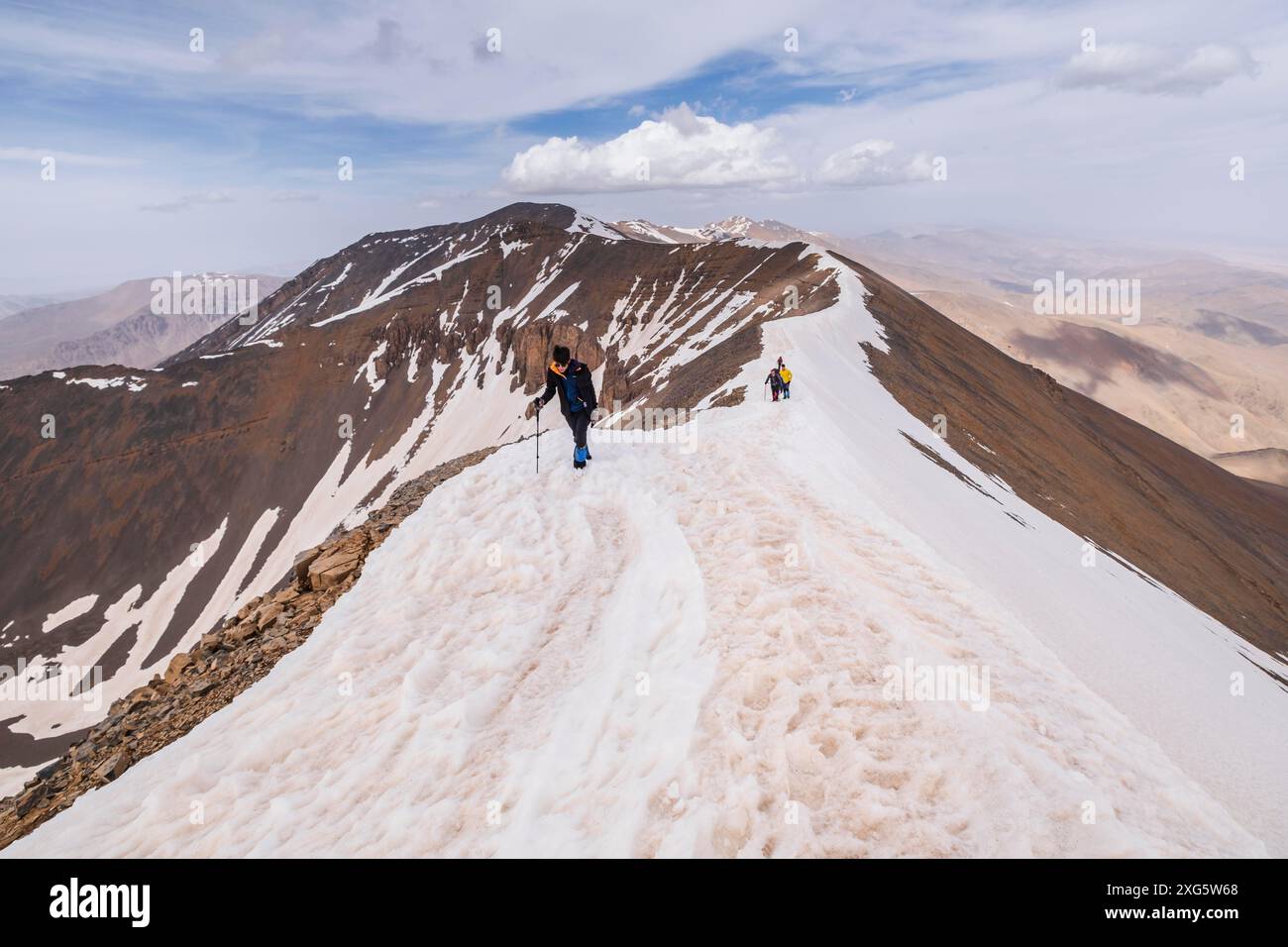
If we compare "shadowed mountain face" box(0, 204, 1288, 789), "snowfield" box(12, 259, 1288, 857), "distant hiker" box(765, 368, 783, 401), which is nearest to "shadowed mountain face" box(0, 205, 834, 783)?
"shadowed mountain face" box(0, 204, 1288, 789)

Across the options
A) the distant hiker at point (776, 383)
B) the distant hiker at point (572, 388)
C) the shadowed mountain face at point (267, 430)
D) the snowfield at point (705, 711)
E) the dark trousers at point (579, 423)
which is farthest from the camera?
the shadowed mountain face at point (267, 430)

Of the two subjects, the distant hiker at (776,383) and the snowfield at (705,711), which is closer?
the snowfield at (705,711)

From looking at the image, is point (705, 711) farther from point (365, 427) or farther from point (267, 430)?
point (267, 430)

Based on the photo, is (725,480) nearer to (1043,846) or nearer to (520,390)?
(1043,846)

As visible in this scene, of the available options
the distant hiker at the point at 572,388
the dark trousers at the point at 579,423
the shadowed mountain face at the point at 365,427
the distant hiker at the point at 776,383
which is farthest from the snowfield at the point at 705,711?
the shadowed mountain face at the point at 365,427

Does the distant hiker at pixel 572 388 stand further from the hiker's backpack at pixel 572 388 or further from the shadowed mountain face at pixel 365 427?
the shadowed mountain face at pixel 365 427

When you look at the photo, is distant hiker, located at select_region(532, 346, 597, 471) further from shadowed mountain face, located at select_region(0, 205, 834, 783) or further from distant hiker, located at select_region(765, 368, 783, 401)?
shadowed mountain face, located at select_region(0, 205, 834, 783)

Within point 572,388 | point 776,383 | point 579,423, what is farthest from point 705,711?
point 776,383

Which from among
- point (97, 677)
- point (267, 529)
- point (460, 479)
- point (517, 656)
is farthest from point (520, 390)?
point (517, 656)
